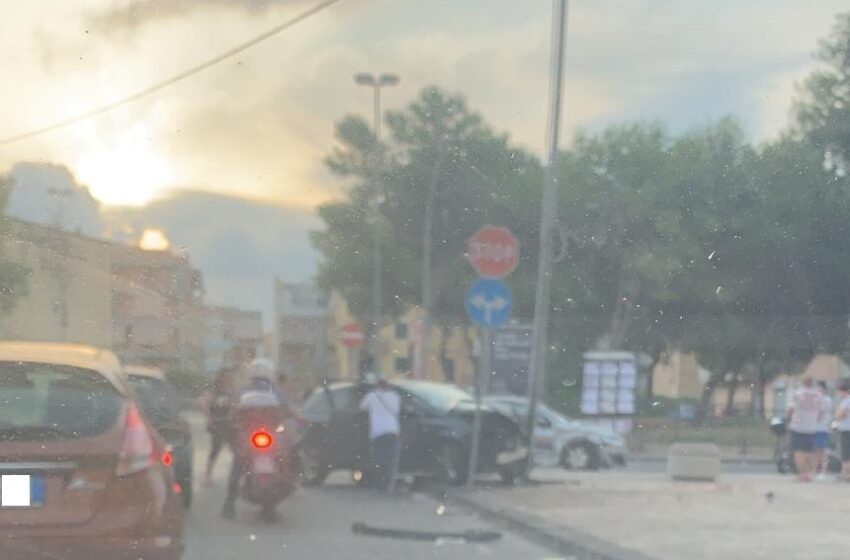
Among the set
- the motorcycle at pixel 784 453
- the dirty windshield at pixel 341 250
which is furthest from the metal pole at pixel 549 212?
the motorcycle at pixel 784 453

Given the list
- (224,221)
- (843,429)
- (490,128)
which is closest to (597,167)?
(490,128)

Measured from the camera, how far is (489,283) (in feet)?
26.4

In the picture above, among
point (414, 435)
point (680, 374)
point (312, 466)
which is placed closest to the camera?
point (680, 374)

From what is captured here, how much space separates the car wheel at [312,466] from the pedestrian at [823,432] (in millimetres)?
7779

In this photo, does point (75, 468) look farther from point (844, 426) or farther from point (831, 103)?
point (844, 426)

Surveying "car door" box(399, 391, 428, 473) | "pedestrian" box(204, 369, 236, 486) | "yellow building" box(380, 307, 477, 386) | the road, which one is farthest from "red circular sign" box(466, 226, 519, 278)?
the road

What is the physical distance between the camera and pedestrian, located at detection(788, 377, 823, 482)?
15615 mm

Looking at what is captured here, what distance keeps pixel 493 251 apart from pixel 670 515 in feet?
13.0

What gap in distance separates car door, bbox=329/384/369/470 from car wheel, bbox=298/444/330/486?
215 millimetres

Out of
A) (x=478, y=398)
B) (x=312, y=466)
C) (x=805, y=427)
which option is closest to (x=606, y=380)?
(x=478, y=398)

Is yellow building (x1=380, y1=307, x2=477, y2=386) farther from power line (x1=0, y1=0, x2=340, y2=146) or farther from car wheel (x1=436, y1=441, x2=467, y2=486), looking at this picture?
car wheel (x1=436, y1=441, x2=467, y2=486)

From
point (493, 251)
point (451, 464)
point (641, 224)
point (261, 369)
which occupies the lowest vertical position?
point (451, 464)

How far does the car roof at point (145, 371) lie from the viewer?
22.8 ft

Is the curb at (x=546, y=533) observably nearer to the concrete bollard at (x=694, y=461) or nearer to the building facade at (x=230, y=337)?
the concrete bollard at (x=694, y=461)
